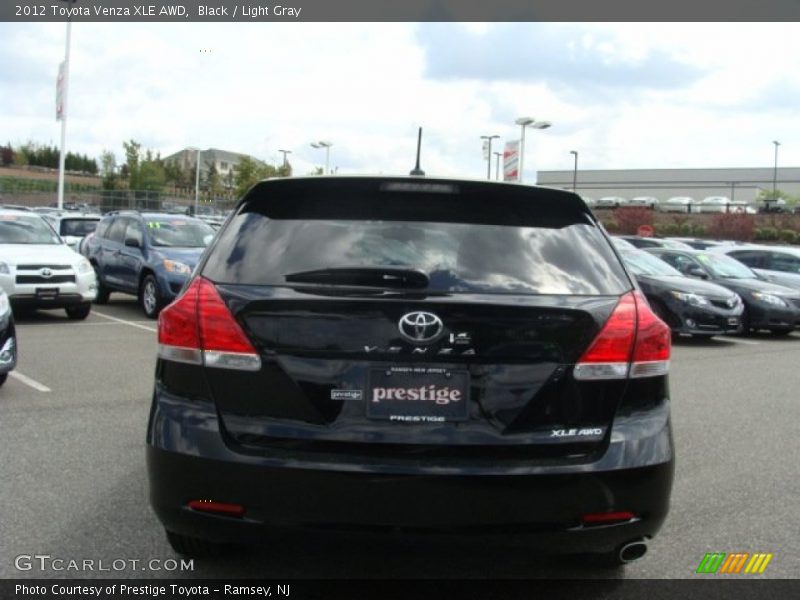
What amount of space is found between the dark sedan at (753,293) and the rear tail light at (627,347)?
13.3 metres

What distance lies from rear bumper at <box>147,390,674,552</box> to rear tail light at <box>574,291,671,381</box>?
0.68 ft

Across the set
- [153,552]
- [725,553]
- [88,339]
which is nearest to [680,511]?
[725,553]

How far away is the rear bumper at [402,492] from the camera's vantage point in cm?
304

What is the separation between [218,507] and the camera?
10.4 feet

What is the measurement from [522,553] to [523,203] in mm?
1340

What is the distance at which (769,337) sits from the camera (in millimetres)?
16172

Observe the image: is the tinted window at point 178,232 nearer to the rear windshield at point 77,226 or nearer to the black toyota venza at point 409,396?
the rear windshield at point 77,226

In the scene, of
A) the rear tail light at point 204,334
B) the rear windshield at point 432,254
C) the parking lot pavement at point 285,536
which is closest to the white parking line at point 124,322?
the parking lot pavement at point 285,536

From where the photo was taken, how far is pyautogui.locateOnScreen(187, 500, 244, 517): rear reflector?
123 inches

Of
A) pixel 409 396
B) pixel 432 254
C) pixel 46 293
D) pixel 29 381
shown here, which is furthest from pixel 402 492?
pixel 46 293

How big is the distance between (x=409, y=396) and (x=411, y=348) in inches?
6.7

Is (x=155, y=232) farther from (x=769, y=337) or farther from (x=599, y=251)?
(x=599, y=251)

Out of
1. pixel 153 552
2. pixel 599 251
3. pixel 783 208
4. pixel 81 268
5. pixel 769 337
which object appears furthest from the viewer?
pixel 783 208

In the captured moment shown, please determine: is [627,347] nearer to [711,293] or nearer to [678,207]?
[711,293]
